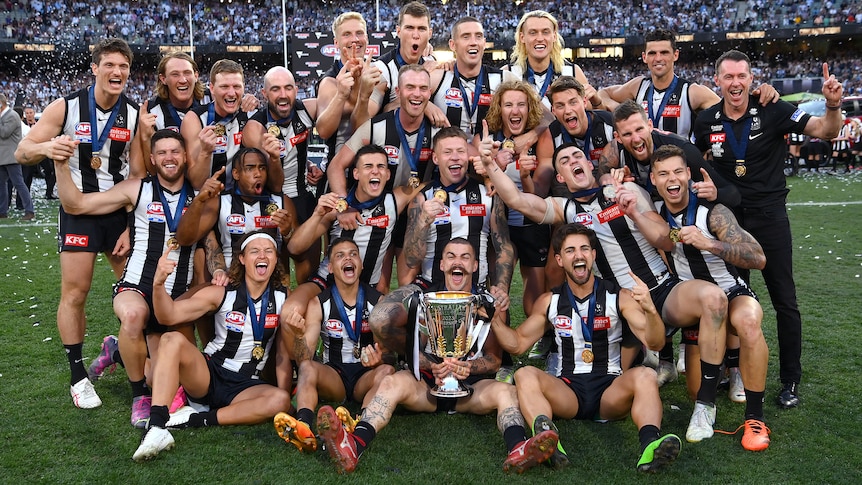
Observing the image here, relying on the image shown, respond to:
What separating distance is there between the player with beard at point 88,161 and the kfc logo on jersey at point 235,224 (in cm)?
67

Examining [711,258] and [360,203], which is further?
[360,203]

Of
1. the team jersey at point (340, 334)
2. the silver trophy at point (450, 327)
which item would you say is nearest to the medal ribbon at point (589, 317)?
the silver trophy at point (450, 327)

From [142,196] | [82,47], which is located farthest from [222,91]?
[82,47]

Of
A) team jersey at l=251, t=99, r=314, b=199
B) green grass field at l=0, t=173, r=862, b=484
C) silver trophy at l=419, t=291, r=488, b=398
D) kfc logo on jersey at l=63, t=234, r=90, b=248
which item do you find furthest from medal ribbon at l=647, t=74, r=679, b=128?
kfc logo on jersey at l=63, t=234, r=90, b=248

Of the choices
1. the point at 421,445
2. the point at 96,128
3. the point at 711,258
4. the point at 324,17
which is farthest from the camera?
the point at 324,17

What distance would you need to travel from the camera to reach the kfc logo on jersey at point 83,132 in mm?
4738

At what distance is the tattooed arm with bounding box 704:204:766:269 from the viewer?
3.98m

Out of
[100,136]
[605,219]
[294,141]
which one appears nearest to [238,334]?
[294,141]

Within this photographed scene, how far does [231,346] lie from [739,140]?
134 inches

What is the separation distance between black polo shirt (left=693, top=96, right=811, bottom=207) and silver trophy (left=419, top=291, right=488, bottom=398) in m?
1.96

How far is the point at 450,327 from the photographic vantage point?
3.88m

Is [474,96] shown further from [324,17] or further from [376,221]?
[324,17]

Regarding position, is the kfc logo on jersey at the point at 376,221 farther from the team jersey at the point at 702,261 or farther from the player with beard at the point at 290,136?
the team jersey at the point at 702,261

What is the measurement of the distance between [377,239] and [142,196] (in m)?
1.53
